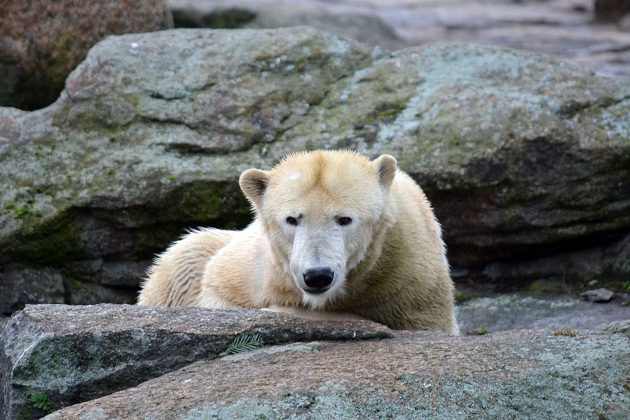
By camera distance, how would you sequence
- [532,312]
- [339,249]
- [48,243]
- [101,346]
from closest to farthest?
1. [101,346]
2. [339,249]
3. [532,312]
4. [48,243]

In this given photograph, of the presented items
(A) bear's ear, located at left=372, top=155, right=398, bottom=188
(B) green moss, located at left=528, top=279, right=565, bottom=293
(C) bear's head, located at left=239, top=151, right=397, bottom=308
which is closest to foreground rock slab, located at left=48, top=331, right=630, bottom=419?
(C) bear's head, located at left=239, top=151, right=397, bottom=308

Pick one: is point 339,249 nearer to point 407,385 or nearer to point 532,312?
point 407,385

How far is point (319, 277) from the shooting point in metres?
3.99

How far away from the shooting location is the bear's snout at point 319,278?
3979 millimetres

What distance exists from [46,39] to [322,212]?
4068 mm

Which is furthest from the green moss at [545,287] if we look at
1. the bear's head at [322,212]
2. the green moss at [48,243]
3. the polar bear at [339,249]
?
the green moss at [48,243]

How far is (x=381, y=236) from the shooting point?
183 inches

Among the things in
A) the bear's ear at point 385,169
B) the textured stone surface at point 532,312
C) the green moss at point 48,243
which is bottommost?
the textured stone surface at point 532,312

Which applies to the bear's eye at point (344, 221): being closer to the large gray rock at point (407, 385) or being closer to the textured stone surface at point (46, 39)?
the large gray rock at point (407, 385)

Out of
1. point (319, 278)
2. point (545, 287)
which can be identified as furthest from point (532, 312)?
point (319, 278)

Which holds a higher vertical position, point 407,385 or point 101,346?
point 407,385

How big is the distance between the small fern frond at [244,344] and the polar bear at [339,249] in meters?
0.36

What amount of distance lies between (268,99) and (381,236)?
2.28 metres

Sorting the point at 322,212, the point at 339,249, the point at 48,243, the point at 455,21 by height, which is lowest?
the point at 455,21
